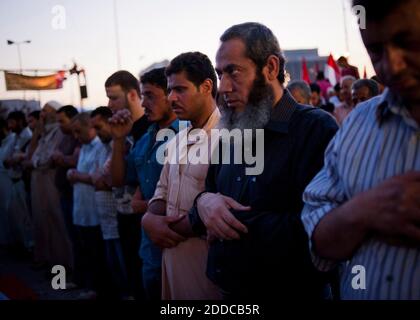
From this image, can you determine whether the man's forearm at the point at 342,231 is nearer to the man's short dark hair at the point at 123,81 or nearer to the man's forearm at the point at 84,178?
the man's short dark hair at the point at 123,81

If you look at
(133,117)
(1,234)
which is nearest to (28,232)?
(1,234)

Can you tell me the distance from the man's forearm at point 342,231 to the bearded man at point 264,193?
0.44m

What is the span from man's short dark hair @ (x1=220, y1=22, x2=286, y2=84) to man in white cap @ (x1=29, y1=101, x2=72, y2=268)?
4.39 m

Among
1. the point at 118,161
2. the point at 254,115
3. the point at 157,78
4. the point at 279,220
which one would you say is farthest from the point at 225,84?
the point at 118,161

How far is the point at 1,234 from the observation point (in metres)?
8.25

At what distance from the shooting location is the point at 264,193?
1870 mm

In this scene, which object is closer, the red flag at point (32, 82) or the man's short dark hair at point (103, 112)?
the man's short dark hair at point (103, 112)

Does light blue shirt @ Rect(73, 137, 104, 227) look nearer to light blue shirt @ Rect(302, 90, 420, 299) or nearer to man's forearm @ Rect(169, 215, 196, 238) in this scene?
man's forearm @ Rect(169, 215, 196, 238)

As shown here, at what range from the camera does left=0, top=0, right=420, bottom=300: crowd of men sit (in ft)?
3.92

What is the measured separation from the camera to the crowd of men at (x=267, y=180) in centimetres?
119

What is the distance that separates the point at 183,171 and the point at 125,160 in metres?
1.35

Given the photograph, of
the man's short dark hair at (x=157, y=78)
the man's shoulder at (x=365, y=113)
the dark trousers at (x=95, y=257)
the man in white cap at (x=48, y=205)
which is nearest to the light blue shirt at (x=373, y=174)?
the man's shoulder at (x=365, y=113)

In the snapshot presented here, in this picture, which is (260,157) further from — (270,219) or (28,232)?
(28,232)

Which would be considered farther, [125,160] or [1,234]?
[1,234]
